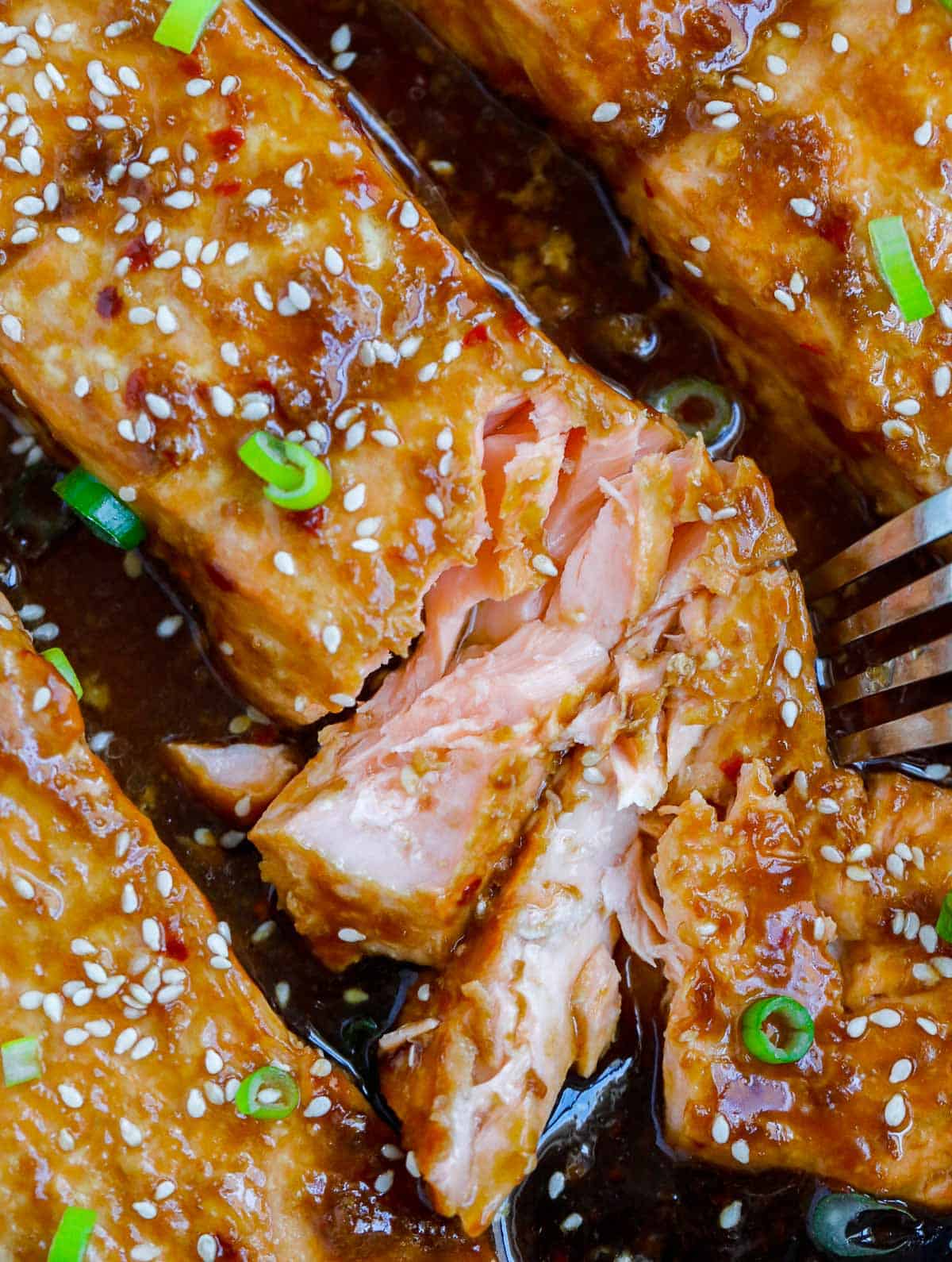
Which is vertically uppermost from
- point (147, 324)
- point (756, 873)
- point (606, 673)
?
point (147, 324)

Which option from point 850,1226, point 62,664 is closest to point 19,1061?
point 62,664

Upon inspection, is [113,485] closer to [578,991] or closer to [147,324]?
[147,324]

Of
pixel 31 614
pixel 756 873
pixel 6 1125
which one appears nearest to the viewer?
pixel 6 1125

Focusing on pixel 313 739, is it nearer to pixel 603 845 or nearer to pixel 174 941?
pixel 174 941

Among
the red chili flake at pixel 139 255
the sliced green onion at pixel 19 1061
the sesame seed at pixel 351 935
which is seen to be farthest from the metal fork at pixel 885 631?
the sliced green onion at pixel 19 1061

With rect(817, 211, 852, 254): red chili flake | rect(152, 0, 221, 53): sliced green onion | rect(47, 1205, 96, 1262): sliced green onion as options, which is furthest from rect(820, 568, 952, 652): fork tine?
rect(47, 1205, 96, 1262): sliced green onion

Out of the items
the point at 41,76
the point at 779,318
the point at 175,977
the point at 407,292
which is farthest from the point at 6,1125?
the point at 779,318
